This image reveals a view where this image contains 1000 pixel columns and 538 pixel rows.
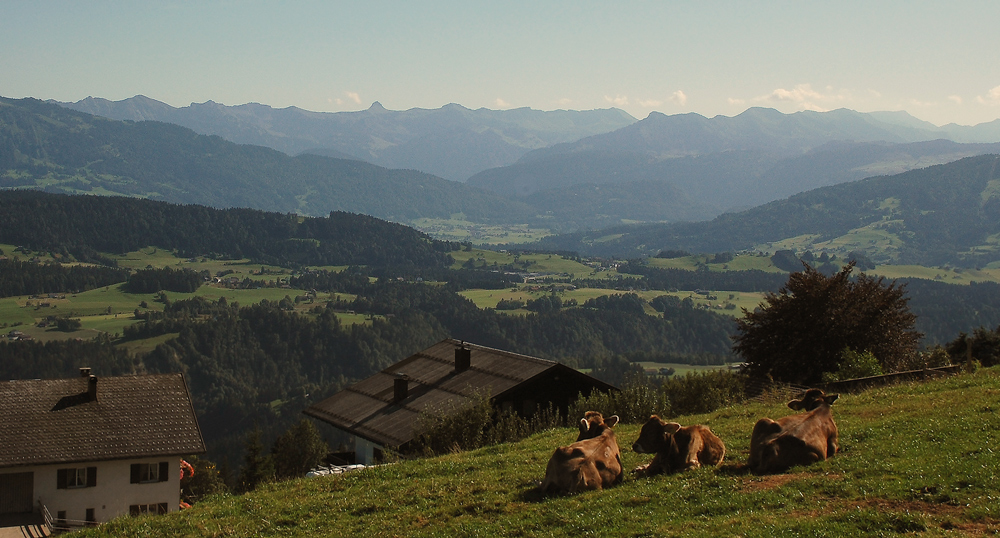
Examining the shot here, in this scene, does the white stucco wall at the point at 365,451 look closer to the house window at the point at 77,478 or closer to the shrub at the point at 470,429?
the shrub at the point at 470,429

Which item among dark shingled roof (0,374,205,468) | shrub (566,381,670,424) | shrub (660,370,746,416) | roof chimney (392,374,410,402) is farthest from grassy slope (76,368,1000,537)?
dark shingled roof (0,374,205,468)

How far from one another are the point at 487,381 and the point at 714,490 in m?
26.2

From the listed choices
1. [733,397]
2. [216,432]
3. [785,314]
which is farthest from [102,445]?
[216,432]

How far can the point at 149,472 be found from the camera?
42.0 metres

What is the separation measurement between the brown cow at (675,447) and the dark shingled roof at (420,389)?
65.7 ft

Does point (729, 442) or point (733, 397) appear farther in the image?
point (733, 397)

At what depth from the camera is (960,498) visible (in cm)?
1269

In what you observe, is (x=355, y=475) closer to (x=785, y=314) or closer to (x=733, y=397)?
(x=733, y=397)

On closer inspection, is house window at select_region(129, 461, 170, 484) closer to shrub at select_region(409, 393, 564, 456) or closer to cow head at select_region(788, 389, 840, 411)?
shrub at select_region(409, 393, 564, 456)

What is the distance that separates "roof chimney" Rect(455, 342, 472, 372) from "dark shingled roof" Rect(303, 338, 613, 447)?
307 millimetres

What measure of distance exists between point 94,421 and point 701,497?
116ft

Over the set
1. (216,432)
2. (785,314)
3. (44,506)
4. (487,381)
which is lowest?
(216,432)

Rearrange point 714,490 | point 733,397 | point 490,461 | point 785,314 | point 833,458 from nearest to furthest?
point 714,490 → point 833,458 → point 490,461 → point 733,397 → point 785,314

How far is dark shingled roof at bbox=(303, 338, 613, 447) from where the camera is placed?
38062 mm
